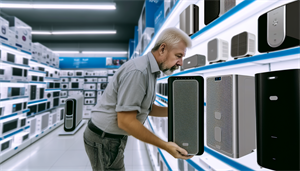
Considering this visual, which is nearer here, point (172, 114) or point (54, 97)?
point (172, 114)

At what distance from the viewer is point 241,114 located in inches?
21.8

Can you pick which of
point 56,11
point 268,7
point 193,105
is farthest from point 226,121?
→ point 56,11

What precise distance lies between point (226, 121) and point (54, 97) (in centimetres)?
609

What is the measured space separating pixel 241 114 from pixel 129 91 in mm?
503

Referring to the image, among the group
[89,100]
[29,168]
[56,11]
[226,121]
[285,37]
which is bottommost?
[29,168]

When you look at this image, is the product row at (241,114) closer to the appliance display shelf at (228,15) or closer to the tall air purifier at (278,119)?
the tall air purifier at (278,119)

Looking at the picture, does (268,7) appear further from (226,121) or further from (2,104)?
(2,104)

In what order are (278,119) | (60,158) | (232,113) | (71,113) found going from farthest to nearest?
(71,113), (60,158), (232,113), (278,119)

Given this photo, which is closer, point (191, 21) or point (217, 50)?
point (217, 50)

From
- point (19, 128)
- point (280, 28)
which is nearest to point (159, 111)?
point (280, 28)

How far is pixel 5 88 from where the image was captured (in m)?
2.74

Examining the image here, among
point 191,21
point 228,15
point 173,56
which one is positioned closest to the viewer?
point 228,15

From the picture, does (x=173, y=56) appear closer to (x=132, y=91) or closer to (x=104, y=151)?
(x=132, y=91)

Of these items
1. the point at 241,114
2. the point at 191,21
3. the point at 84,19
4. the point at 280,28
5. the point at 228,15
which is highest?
the point at 84,19
